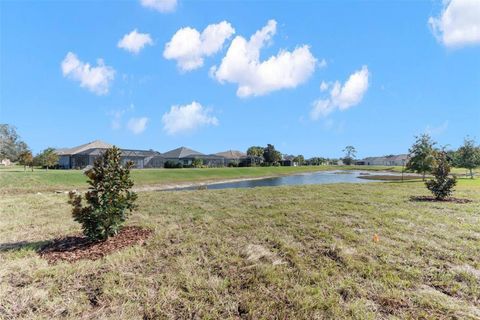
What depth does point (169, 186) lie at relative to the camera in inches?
1093

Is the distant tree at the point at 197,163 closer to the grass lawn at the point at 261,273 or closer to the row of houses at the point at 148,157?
the row of houses at the point at 148,157

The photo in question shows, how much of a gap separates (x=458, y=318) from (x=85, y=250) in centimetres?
545

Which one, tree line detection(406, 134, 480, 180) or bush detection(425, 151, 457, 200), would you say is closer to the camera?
bush detection(425, 151, 457, 200)

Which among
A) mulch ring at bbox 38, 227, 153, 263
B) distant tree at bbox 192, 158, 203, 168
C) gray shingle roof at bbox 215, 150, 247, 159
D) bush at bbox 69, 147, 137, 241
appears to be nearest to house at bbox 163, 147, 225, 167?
distant tree at bbox 192, 158, 203, 168

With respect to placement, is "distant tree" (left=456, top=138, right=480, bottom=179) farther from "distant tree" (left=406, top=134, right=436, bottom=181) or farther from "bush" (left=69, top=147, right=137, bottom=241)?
"bush" (left=69, top=147, right=137, bottom=241)

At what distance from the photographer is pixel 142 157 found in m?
56.9

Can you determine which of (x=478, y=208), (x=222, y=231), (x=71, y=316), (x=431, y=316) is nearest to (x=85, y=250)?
(x=71, y=316)

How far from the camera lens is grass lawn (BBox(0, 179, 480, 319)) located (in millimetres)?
3168

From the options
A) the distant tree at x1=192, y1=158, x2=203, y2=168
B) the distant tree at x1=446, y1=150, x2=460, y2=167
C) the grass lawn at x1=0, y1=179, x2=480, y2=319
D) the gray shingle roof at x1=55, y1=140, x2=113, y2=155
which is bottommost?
the grass lawn at x1=0, y1=179, x2=480, y2=319

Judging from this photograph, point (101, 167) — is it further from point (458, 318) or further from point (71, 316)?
point (458, 318)

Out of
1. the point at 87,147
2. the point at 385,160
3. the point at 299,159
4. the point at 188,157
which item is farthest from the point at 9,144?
the point at 385,160

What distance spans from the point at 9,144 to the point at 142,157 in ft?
95.4

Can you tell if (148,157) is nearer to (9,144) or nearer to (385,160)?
(9,144)

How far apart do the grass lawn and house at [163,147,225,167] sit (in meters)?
55.0
